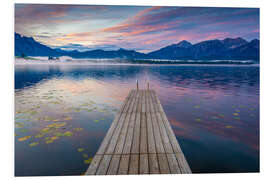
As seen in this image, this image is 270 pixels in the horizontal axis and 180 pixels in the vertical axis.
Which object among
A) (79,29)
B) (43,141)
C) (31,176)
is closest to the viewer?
(31,176)

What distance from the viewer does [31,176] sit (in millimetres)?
4676

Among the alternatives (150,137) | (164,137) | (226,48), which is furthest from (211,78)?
(150,137)

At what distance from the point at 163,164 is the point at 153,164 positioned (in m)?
0.22

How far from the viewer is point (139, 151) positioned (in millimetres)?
4219

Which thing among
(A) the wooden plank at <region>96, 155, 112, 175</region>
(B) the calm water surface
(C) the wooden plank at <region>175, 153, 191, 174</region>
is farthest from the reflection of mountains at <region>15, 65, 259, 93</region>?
(A) the wooden plank at <region>96, 155, 112, 175</region>

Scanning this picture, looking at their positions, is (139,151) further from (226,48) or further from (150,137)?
(226,48)

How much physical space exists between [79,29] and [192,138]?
9.70 meters

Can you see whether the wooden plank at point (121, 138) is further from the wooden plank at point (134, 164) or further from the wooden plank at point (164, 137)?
the wooden plank at point (164, 137)

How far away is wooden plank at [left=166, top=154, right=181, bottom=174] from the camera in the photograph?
357 cm

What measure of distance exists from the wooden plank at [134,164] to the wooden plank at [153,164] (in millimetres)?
305

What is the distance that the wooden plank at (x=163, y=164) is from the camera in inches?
141
